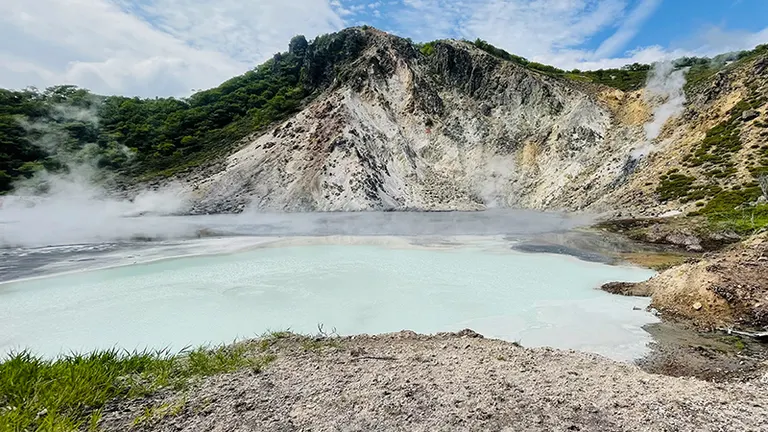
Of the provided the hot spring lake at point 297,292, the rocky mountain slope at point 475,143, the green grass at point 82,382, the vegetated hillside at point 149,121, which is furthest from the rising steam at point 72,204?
the green grass at point 82,382

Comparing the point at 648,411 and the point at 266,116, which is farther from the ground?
the point at 266,116

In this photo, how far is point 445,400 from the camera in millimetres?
4520

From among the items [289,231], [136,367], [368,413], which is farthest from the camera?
[289,231]

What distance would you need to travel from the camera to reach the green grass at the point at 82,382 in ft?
12.4

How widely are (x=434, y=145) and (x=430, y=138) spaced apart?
120 cm

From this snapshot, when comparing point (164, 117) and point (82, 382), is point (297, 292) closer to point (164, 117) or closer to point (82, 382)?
point (82, 382)

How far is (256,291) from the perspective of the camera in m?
12.5

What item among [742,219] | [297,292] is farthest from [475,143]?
[297,292]

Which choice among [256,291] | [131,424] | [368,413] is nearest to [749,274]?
[368,413]

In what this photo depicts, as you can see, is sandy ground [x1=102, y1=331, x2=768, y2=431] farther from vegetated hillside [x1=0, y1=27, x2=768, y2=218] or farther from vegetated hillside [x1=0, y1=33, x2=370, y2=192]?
vegetated hillside [x1=0, y1=33, x2=370, y2=192]

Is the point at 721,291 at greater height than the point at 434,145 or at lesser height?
lesser

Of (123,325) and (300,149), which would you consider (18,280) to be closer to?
(123,325)

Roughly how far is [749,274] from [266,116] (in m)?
55.7

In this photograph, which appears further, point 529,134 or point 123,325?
point 529,134
